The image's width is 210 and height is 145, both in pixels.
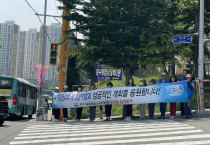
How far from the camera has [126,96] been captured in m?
15.0

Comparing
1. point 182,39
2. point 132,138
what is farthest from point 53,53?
point 132,138

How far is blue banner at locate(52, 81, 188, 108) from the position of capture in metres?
13.7

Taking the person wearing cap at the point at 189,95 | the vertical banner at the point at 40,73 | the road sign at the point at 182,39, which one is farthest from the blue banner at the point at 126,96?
the vertical banner at the point at 40,73

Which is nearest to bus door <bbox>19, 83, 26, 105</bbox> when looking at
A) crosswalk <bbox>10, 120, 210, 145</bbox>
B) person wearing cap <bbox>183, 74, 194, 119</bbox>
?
person wearing cap <bbox>183, 74, 194, 119</bbox>

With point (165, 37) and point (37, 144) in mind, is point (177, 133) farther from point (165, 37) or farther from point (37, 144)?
point (165, 37)

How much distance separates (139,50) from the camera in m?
16.8

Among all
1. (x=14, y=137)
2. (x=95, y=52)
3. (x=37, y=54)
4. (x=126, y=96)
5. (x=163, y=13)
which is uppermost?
(x=37, y=54)

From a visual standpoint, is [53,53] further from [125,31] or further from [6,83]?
[125,31]

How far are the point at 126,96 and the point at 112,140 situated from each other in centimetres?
677

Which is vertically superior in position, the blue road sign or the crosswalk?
the blue road sign

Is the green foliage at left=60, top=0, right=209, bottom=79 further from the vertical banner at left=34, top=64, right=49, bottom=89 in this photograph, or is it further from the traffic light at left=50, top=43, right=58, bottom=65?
the vertical banner at left=34, top=64, right=49, bottom=89

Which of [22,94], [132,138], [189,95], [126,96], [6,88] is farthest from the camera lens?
[22,94]

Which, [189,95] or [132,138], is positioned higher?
[189,95]

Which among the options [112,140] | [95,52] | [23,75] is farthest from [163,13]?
[23,75]
